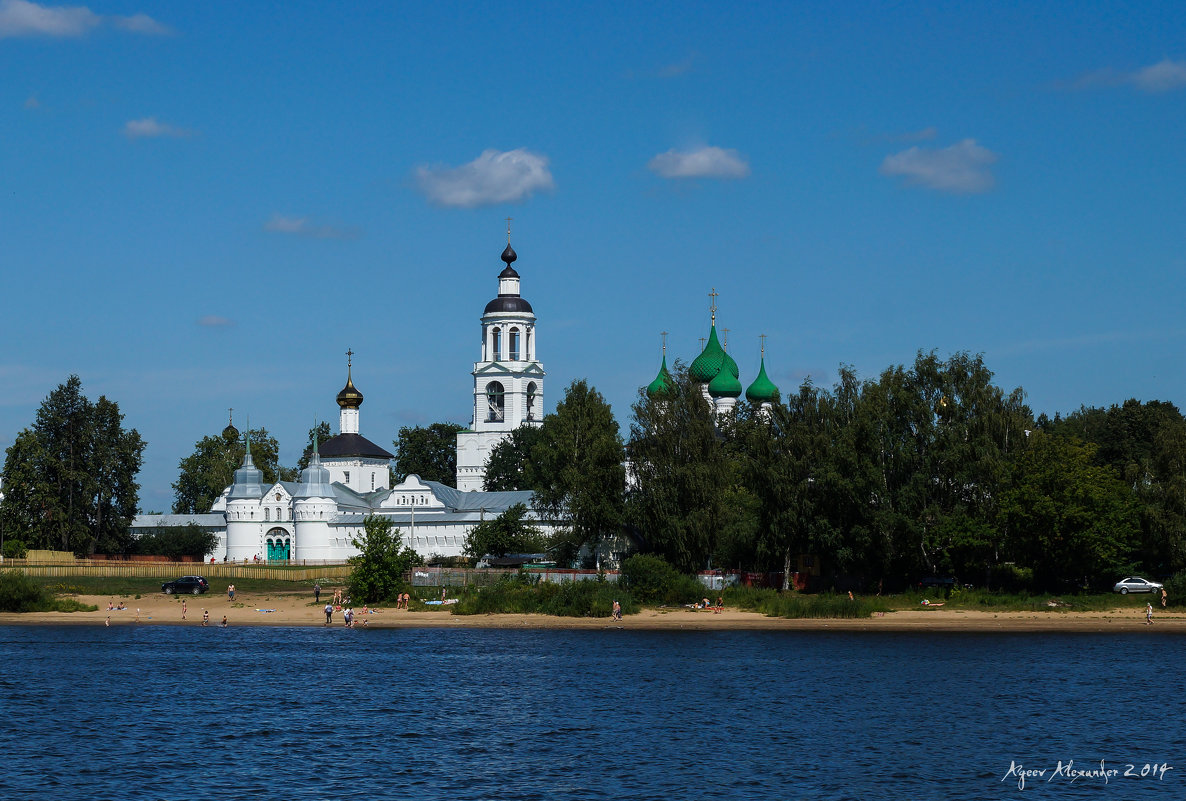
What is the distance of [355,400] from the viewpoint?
395ft

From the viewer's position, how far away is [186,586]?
76.3 metres

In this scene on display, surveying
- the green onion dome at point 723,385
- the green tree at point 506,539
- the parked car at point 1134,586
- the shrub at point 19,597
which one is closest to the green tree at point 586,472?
the green tree at point 506,539

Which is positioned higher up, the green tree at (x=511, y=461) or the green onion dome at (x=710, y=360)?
the green onion dome at (x=710, y=360)

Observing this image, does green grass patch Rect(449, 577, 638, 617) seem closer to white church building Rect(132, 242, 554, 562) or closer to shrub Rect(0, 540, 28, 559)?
white church building Rect(132, 242, 554, 562)

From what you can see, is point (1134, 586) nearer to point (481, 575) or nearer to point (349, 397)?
point (481, 575)

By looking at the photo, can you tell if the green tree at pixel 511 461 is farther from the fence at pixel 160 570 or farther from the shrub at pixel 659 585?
the shrub at pixel 659 585

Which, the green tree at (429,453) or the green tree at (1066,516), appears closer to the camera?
the green tree at (1066,516)

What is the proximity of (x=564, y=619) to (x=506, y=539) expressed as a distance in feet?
59.1

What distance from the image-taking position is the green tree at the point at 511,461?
112m

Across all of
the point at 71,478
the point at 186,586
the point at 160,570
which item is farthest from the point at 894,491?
the point at 71,478

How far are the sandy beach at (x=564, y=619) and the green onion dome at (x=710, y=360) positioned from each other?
43398mm

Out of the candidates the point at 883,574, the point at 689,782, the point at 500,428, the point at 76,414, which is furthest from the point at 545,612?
the point at 500,428

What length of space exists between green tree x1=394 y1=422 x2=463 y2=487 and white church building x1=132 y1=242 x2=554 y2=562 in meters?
9.77

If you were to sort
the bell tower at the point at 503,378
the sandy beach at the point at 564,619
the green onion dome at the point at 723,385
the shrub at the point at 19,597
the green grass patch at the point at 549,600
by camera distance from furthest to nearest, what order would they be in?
the bell tower at the point at 503,378
the green onion dome at the point at 723,385
the shrub at the point at 19,597
the green grass patch at the point at 549,600
the sandy beach at the point at 564,619
